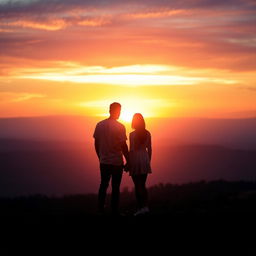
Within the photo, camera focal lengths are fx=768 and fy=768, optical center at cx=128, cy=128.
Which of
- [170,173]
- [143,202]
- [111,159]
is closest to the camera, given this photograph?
[111,159]

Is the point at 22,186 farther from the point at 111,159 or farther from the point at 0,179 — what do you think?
the point at 111,159

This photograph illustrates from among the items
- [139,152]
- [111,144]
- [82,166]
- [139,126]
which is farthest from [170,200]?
[82,166]

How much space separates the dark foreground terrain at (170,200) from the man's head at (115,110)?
373 centimetres

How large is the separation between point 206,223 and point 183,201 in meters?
8.26

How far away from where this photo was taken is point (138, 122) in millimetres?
16859

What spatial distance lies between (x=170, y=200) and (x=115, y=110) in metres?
8.88

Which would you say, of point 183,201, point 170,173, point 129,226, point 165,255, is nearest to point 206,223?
Answer: point 129,226

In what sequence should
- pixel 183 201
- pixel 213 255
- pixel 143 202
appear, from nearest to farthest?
pixel 213 255 < pixel 143 202 < pixel 183 201

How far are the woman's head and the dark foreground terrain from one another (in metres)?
3.12

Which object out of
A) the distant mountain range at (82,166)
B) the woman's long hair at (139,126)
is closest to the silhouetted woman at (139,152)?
the woman's long hair at (139,126)

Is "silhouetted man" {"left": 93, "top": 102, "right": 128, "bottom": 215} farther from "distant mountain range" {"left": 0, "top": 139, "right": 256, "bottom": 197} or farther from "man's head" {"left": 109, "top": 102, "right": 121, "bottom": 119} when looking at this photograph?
"distant mountain range" {"left": 0, "top": 139, "right": 256, "bottom": 197}

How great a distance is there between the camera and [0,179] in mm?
120500

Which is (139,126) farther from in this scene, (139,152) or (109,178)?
(109,178)

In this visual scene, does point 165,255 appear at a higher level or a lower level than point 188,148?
lower
